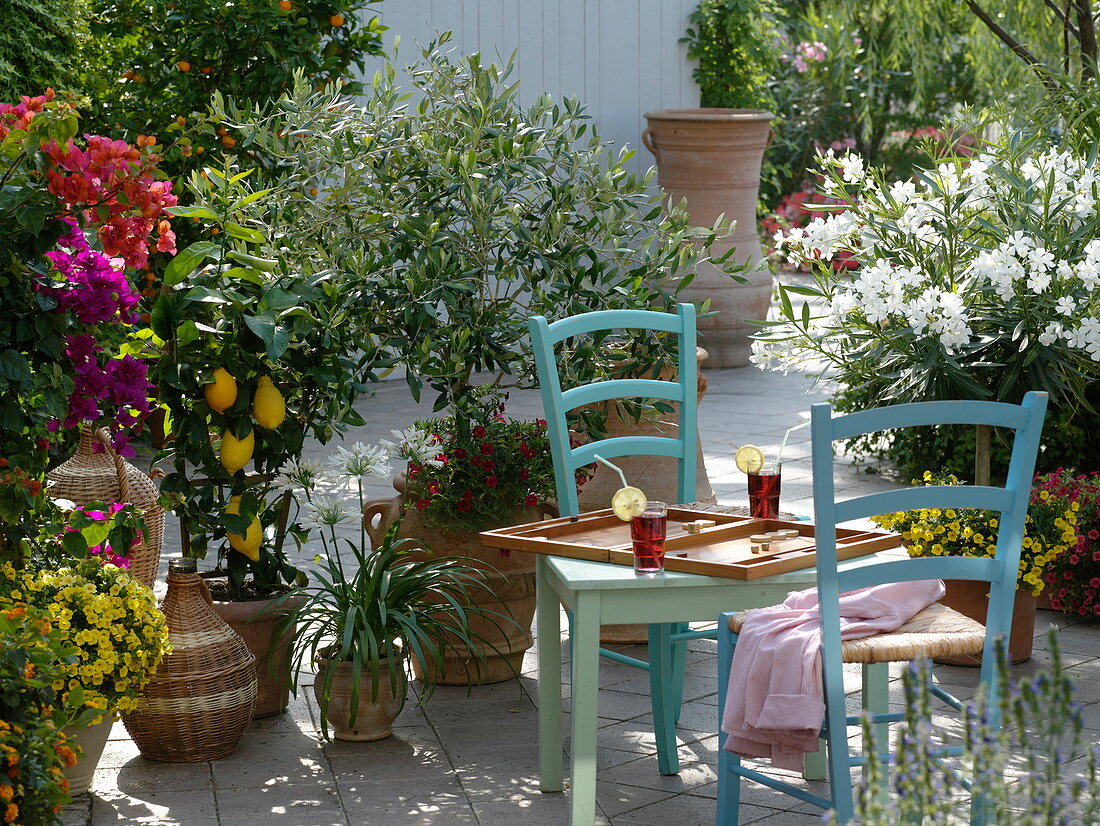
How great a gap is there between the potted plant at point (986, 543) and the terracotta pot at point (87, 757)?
226 centimetres

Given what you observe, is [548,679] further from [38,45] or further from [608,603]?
[38,45]

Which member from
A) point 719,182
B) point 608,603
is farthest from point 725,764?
point 719,182

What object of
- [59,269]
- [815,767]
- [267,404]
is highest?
[59,269]

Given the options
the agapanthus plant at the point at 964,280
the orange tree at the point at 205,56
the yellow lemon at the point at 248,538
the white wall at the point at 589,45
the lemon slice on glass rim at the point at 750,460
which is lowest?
the yellow lemon at the point at 248,538

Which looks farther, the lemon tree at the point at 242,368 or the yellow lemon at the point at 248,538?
the yellow lemon at the point at 248,538

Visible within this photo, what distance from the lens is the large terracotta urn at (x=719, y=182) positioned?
9344mm

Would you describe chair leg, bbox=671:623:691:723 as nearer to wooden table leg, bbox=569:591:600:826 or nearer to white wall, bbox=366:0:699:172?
wooden table leg, bbox=569:591:600:826

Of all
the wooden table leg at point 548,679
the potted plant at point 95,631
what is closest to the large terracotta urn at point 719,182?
the wooden table leg at point 548,679

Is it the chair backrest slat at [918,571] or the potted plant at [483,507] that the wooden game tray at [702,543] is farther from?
the potted plant at [483,507]

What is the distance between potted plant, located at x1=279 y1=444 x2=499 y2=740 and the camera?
3475 mm

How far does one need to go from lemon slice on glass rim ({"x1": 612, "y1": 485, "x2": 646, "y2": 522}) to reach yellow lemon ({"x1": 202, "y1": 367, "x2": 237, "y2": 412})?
112cm

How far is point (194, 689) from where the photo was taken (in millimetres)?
3393

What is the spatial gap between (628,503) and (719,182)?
6.83m

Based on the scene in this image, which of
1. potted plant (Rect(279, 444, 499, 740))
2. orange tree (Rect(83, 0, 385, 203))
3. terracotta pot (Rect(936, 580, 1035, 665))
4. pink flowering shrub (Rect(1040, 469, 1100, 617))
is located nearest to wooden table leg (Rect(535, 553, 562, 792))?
potted plant (Rect(279, 444, 499, 740))
